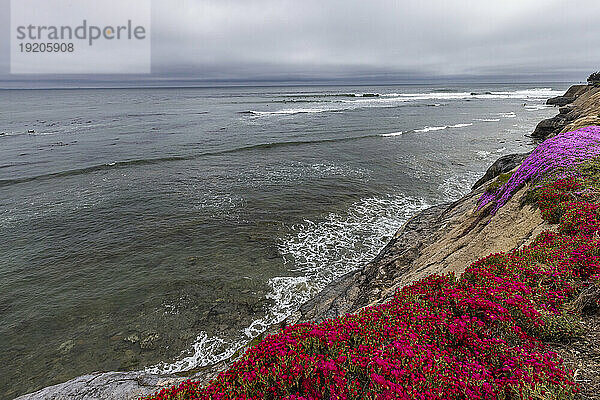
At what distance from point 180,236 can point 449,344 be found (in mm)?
16610

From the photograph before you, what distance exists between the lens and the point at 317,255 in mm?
16641

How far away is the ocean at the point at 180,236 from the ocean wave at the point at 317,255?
7 cm

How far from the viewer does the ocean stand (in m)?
11.6

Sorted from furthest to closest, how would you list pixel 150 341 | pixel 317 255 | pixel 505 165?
pixel 505 165 → pixel 317 255 → pixel 150 341

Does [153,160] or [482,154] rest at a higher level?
[482,154]

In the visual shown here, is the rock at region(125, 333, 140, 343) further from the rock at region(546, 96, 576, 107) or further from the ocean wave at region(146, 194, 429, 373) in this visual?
the rock at region(546, 96, 576, 107)

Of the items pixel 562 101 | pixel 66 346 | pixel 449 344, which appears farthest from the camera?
pixel 562 101

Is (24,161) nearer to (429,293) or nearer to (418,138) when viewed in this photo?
(429,293)

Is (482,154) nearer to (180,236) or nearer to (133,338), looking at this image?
(180,236)

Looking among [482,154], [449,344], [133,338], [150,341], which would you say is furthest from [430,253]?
[482,154]

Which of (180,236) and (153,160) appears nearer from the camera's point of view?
(180,236)

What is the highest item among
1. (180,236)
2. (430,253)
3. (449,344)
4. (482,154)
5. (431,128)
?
(431,128)

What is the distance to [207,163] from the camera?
3494 centimetres

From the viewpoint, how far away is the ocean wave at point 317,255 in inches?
439
